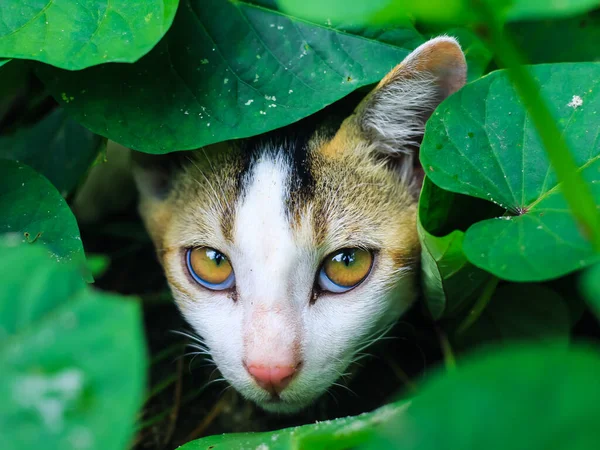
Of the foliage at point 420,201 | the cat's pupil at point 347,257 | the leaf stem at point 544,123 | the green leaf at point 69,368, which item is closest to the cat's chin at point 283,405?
the foliage at point 420,201

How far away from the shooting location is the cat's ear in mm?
1270

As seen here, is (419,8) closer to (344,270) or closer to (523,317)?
(344,270)

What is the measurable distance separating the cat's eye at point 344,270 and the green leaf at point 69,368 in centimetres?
75

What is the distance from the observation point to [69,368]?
2.12ft

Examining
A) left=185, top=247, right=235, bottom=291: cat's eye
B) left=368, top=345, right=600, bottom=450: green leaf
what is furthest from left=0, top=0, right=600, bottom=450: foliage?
left=185, top=247, right=235, bottom=291: cat's eye

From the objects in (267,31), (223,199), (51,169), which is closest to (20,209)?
(223,199)

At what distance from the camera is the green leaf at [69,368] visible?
62 cm

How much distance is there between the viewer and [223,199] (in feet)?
4.64

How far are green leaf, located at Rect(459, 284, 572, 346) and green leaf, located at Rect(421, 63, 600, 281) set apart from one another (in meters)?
0.37

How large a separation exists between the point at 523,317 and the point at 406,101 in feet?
1.98

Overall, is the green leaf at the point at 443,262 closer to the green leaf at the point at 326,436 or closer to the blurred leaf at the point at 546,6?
the green leaf at the point at 326,436

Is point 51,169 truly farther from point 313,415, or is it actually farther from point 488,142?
point 488,142

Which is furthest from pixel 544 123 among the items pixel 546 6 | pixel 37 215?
pixel 37 215

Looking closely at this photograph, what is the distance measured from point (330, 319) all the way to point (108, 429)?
75cm
